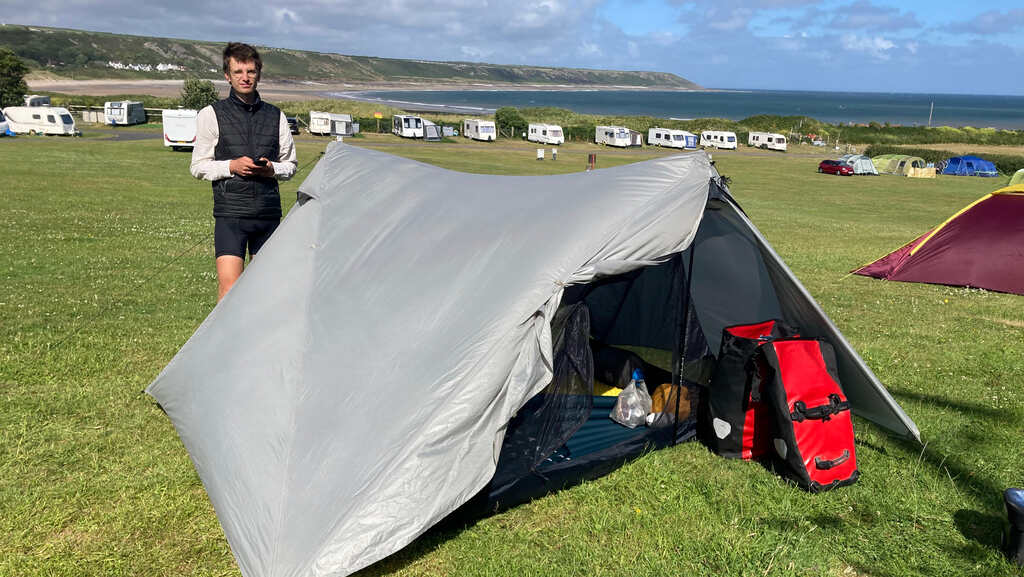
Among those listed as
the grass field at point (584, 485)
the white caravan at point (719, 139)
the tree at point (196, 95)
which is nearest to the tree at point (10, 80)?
the tree at point (196, 95)

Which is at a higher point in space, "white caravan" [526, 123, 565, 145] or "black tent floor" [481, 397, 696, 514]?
"white caravan" [526, 123, 565, 145]

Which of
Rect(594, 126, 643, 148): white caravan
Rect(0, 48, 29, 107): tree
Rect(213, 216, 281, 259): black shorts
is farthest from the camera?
Rect(594, 126, 643, 148): white caravan

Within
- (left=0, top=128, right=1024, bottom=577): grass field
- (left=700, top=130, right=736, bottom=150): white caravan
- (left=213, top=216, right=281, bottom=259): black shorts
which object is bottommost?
(left=0, top=128, right=1024, bottom=577): grass field

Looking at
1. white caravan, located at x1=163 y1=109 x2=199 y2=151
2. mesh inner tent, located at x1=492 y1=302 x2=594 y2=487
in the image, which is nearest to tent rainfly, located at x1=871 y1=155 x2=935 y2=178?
white caravan, located at x1=163 y1=109 x2=199 y2=151

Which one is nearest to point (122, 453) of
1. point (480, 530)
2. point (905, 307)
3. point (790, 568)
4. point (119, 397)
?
point (119, 397)

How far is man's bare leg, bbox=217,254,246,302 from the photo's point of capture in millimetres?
5184

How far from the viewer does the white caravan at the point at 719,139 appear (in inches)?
2244

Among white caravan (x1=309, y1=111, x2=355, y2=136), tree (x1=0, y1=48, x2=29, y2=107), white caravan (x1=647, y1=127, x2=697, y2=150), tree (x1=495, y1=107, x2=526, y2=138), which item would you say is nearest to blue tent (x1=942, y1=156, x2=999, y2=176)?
white caravan (x1=647, y1=127, x2=697, y2=150)

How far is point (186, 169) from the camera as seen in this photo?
79.3ft

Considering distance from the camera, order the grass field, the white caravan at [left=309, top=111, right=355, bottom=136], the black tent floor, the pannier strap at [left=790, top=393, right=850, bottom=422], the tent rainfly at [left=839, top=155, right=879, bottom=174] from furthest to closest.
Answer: the white caravan at [left=309, top=111, right=355, bottom=136], the tent rainfly at [left=839, top=155, right=879, bottom=174], the pannier strap at [left=790, top=393, right=850, bottom=422], the black tent floor, the grass field

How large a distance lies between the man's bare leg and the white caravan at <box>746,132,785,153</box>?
2312 inches

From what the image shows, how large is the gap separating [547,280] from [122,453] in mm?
2906

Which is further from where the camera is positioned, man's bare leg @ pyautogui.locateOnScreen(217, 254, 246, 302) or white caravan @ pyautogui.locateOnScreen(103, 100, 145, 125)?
white caravan @ pyautogui.locateOnScreen(103, 100, 145, 125)

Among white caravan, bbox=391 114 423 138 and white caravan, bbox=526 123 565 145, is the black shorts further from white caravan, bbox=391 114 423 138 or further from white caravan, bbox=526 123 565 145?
white caravan, bbox=526 123 565 145
